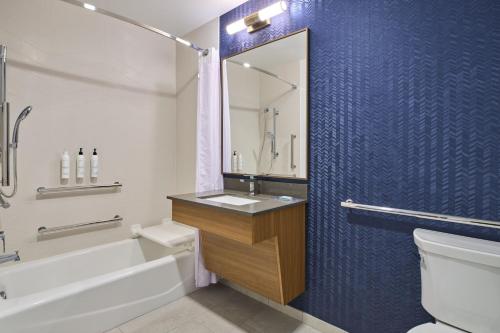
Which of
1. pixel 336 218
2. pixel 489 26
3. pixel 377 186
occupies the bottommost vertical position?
pixel 336 218

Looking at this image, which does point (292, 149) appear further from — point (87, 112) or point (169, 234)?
point (87, 112)

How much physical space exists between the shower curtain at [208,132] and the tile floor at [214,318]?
0.68 ft

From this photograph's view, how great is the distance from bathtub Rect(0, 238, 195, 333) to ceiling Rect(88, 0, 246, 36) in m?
2.05

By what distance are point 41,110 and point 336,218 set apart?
2.37m

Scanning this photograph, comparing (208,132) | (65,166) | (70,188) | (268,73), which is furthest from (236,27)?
(70,188)

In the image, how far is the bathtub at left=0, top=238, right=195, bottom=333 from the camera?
1.52m

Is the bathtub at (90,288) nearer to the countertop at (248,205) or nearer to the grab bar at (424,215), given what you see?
the countertop at (248,205)

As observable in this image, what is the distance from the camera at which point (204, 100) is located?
2350 mm

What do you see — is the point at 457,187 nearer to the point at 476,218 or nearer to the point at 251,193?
the point at 476,218

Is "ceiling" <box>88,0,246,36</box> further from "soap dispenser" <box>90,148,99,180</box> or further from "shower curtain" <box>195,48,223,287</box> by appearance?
"soap dispenser" <box>90,148,99,180</box>

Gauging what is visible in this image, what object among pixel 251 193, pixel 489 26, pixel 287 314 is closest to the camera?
pixel 489 26

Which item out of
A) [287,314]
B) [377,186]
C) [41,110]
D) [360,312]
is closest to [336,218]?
[377,186]

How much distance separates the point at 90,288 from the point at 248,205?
1.12 m

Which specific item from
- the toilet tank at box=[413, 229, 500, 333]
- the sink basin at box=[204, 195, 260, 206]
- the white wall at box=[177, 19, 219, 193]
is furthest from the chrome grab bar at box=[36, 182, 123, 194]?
the toilet tank at box=[413, 229, 500, 333]
